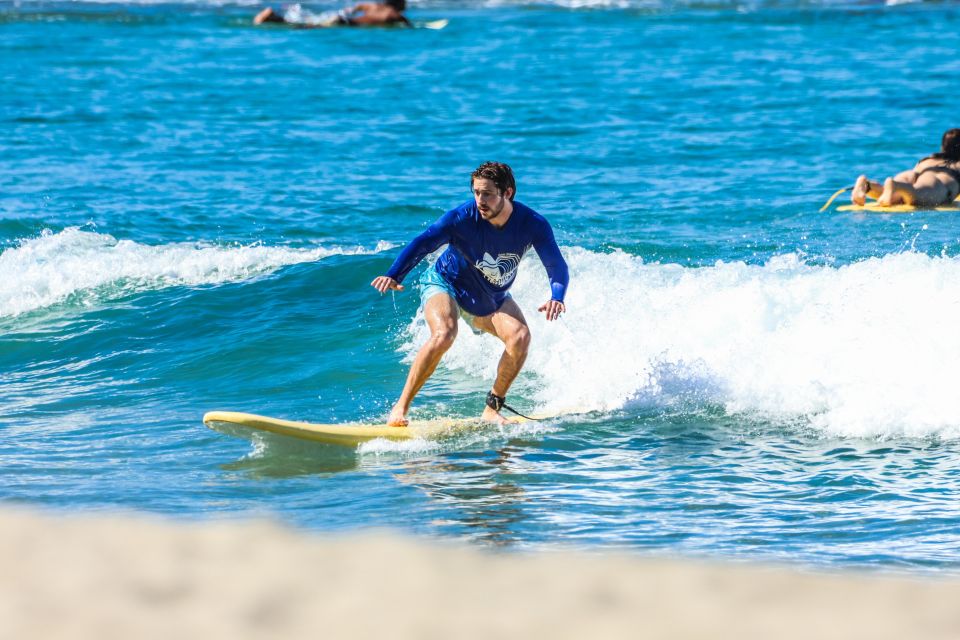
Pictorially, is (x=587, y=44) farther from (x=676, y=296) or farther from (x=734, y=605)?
(x=734, y=605)

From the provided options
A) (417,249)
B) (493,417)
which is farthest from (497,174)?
(493,417)

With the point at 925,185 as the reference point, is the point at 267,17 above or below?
above

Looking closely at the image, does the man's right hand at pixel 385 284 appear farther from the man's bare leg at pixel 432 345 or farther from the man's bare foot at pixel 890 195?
the man's bare foot at pixel 890 195

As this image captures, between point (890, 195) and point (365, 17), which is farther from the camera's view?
point (365, 17)

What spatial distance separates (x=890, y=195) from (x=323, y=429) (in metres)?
9.70

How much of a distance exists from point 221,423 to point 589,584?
4003mm

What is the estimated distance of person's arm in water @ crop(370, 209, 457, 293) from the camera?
748cm

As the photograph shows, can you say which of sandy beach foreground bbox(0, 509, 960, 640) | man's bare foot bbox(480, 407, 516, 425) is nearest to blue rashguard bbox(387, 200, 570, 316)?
man's bare foot bbox(480, 407, 516, 425)

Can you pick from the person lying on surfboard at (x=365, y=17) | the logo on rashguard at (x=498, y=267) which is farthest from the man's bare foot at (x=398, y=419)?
the person lying on surfboard at (x=365, y=17)

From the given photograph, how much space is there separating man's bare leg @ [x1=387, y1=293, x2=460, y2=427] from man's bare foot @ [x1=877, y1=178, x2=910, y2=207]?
29.2 ft

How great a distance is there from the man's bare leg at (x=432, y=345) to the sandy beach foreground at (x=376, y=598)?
11.4ft

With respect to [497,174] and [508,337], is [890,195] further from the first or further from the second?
[497,174]

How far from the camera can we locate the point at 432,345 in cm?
758

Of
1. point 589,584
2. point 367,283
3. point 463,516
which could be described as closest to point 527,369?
point 367,283
